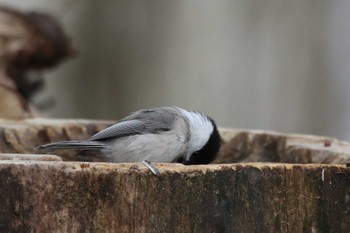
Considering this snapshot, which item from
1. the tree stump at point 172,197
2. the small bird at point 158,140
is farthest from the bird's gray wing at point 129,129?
the tree stump at point 172,197

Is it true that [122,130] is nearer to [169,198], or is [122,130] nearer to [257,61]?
A: [169,198]

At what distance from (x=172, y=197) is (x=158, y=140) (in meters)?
0.85

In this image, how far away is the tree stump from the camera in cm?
148

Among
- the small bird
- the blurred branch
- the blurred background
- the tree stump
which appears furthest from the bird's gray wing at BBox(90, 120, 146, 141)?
the blurred background

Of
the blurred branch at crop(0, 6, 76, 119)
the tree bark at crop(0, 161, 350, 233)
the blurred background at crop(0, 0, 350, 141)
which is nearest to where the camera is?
the tree bark at crop(0, 161, 350, 233)

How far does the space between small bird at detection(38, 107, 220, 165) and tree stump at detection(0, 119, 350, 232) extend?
69 cm

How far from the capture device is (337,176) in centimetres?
167

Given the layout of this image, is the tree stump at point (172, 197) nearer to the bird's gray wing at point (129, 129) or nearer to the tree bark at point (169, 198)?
the tree bark at point (169, 198)

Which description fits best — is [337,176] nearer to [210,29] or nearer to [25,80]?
[25,80]

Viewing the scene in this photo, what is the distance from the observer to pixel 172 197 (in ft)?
5.05

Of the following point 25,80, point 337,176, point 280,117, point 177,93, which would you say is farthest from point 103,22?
point 337,176

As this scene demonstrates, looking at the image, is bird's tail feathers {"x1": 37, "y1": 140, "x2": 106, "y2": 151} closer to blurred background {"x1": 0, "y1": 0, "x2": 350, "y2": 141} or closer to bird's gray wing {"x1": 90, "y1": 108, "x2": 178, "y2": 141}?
bird's gray wing {"x1": 90, "y1": 108, "x2": 178, "y2": 141}

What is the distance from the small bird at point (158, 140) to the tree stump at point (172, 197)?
0.69 meters

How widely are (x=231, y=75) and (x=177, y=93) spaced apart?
0.43 m
